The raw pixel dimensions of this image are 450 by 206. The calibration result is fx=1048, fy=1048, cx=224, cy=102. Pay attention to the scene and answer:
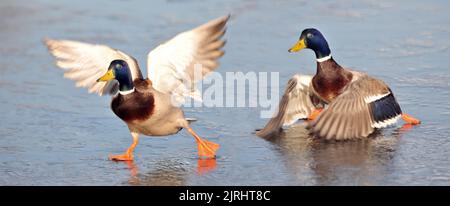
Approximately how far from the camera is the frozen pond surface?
6.11 metres

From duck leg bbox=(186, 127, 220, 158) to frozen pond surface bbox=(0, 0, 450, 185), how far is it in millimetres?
73

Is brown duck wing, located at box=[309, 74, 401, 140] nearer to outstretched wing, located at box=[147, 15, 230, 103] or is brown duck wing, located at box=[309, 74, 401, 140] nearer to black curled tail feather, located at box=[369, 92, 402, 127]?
black curled tail feather, located at box=[369, 92, 402, 127]

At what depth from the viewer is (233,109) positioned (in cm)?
772

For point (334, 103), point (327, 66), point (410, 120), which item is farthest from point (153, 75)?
point (410, 120)

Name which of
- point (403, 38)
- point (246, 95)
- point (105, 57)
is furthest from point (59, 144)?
point (403, 38)

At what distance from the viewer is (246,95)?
7.93 metres

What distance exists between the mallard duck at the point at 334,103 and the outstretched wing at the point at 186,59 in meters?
0.59

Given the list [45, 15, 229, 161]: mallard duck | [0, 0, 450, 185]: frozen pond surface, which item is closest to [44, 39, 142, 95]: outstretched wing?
[45, 15, 229, 161]: mallard duck

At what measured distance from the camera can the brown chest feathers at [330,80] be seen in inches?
291

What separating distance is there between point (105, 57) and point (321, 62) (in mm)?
1550

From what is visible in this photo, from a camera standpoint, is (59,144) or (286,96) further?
(286,96)

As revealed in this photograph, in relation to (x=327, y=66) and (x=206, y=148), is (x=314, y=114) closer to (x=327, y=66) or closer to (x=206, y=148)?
(x=327, y=66)
